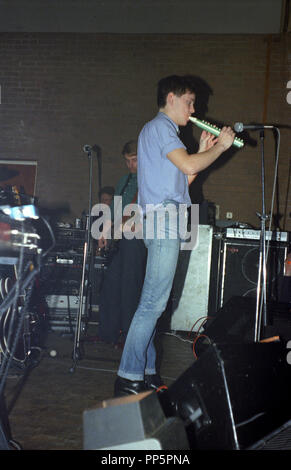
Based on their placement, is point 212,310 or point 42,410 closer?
point 42,410

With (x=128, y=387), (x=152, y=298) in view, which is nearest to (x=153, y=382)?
(x=128, y=387)

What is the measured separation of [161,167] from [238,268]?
215 cm

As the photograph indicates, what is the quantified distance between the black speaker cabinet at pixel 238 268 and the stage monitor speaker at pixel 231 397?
2474mm

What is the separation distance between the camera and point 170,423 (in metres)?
1.31

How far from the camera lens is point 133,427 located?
1270mm

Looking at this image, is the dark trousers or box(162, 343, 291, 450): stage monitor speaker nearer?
box(162, 343, 291, 450): stage monitor speaker

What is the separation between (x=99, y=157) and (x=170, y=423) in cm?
440

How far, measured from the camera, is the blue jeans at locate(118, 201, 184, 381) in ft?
7.36

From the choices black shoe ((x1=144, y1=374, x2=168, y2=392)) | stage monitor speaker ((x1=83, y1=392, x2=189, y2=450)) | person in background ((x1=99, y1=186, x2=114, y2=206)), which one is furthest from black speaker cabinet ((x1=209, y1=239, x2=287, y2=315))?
stage monitor speaker ((x1=83, y1=392, x2=189, y2=450))

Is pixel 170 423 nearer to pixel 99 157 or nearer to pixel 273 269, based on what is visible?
pixel 273 269

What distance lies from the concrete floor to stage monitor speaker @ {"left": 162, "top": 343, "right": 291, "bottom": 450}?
374mm

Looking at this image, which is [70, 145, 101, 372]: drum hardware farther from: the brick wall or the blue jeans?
the blue jeans

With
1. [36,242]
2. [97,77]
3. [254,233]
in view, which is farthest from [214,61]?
[36,242]

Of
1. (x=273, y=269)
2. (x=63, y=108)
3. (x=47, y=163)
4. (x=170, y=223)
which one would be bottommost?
(x=273, y=269)
